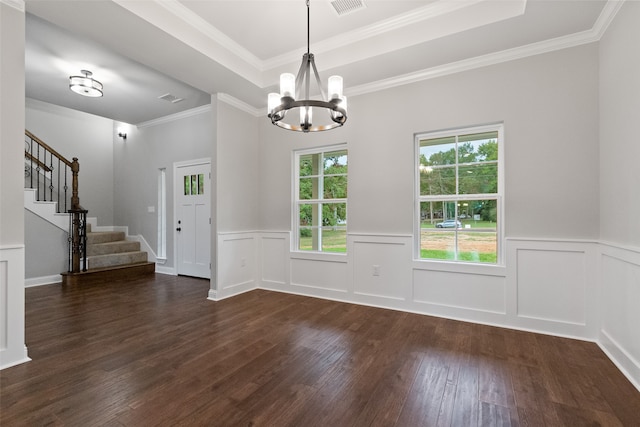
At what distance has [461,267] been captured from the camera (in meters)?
3.24

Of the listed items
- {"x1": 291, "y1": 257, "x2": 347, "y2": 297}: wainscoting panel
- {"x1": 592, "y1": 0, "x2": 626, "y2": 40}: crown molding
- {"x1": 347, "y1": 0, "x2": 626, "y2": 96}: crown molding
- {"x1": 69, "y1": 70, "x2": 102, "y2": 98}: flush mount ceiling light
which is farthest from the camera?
{"x1": 291, "y1": 257, "x2": 347, "y2": 297}: wainscoting panel

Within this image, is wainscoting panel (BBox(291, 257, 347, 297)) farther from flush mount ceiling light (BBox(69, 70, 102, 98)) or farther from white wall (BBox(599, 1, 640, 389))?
flush mount ceiling light (BBox(69, 70, 102, 98))

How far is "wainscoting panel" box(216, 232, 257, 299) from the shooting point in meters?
4.11

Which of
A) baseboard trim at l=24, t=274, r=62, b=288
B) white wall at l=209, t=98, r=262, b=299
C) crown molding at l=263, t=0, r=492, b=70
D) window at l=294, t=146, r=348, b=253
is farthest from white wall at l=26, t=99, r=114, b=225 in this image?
crown molding at l=263, t=0, r=492, b=70

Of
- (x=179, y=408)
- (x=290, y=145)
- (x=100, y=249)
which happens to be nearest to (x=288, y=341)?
(x=179, y=408)

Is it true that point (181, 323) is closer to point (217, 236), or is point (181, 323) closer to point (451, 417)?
point (217, 236)

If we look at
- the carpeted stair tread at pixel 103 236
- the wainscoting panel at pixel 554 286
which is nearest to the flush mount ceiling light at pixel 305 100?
the wainscoting panel at pixel 554 286

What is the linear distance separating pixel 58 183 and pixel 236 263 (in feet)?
15.4

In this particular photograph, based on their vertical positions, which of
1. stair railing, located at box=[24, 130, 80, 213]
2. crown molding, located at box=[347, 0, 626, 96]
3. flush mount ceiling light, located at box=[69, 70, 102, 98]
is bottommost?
stair railing, located at box=[24, 130, 80, 213]

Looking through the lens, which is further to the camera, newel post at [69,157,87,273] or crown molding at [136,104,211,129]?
crown molding at [136,104,211,129]

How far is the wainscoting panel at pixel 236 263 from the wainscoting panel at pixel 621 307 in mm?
4139

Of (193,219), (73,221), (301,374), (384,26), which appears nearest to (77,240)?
(73,221)

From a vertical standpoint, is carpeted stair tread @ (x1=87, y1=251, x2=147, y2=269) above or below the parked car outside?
below

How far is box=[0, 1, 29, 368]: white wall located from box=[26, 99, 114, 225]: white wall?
4.63 m
